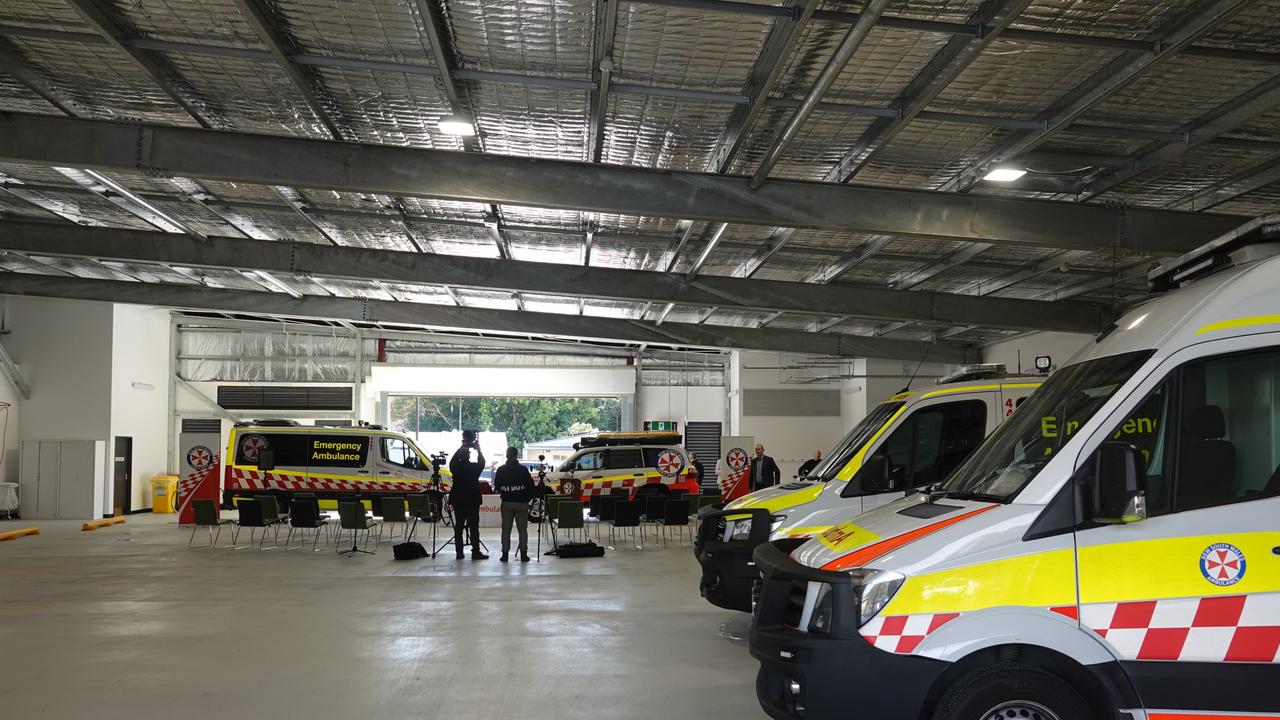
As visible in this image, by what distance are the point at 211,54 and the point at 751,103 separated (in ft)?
14.4

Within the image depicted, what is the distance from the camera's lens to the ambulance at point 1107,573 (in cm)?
374

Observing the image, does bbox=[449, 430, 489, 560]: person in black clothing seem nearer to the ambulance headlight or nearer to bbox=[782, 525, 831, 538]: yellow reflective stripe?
bbox=[782, 525, 831, 538]: yellow reflective stripe

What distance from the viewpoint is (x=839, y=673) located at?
3.95 meters

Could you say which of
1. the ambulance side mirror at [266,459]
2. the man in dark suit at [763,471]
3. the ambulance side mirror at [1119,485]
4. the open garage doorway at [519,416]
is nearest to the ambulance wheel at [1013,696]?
the ambulance side mirror at [1119,485]

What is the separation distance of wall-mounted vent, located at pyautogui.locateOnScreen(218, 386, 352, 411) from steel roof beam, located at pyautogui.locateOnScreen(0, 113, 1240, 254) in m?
16.7

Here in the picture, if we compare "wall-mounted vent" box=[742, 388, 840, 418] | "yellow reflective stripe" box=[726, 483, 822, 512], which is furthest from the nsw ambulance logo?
"wall-mounted vent" box=[742, 388, 840, 418]

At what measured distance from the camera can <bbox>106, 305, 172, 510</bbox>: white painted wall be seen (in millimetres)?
21969

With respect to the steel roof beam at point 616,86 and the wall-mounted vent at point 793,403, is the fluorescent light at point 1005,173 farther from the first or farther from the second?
the wall-mounted vent at point 793,403

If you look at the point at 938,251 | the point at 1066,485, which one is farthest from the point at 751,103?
the point at 938,251

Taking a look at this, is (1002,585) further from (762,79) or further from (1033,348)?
(1033,348)

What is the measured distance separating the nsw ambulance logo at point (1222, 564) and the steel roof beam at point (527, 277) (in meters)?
12.3

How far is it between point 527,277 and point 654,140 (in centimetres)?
614

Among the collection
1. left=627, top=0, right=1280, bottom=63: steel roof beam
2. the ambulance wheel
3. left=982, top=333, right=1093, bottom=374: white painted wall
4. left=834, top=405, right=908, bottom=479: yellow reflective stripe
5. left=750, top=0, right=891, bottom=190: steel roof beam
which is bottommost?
the ambulance wheel

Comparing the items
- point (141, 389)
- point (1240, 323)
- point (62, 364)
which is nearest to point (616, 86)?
point (1240, 323)
